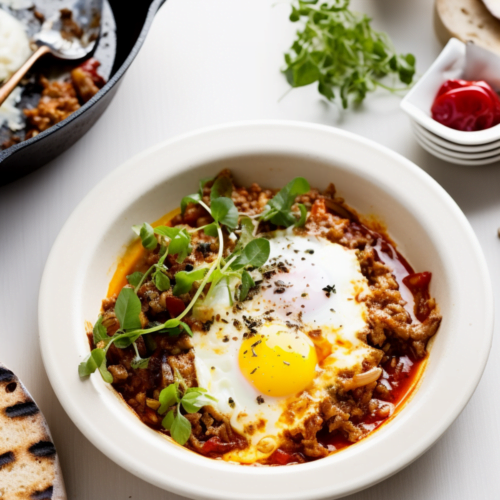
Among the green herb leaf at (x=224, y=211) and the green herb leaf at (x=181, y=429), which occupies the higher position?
the green herb leaf at (x=224, y=211)

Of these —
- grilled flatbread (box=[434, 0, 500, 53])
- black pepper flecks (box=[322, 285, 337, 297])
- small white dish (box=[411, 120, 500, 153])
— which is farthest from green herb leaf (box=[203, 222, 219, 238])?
grilled flatbread (box=[434, 0, 500, 53])

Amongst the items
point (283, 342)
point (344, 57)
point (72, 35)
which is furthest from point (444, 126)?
point (72, 35)

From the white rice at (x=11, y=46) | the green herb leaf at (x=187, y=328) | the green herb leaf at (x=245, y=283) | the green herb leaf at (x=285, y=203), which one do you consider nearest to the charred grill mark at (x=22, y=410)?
the green herb leaf at (x=187, y=328)

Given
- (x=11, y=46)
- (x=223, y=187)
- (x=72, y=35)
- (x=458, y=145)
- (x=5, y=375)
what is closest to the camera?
(x=5, y=375)

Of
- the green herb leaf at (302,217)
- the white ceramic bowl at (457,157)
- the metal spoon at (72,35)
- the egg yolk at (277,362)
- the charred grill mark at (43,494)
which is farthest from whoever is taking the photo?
the metal spoon at (72,35)

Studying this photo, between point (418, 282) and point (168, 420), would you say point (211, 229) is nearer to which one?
point (168, 420)

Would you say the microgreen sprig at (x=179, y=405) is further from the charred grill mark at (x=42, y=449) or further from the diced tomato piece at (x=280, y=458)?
the charred grill mark at (x=42, y=449)
